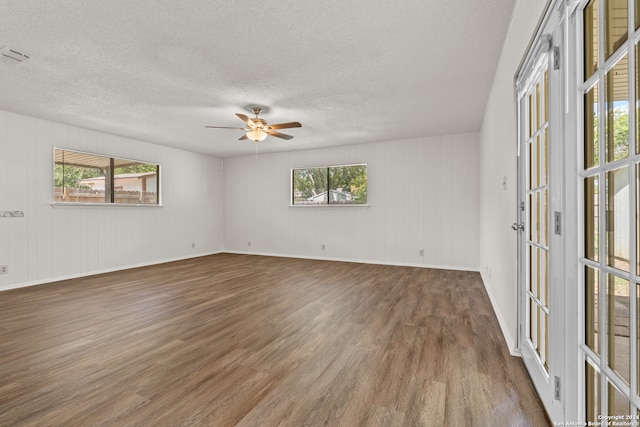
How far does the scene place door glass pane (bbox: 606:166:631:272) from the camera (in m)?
0.88

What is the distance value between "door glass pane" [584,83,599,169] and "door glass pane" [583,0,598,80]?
9 cm

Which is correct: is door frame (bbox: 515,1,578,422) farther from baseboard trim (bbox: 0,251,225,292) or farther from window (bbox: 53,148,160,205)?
window (bbox: 53,148,160,205)

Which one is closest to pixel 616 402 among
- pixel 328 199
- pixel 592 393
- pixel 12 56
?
pixel 592 393

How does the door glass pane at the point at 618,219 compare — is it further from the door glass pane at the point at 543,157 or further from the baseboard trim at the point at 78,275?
the baseboard trim at the point at 78,275

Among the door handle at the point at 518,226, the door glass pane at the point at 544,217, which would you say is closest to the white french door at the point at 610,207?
the door glass pane at the point at 544,217

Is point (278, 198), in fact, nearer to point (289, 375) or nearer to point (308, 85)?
point (308, 85)

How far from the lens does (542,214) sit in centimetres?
174

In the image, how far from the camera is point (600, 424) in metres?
1.04

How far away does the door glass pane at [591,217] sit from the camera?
1076mm

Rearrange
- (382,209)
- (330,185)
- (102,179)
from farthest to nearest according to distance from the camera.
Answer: (330,185) < (382,209) < (102,179)

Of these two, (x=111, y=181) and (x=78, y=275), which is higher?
(x=111, y=181)

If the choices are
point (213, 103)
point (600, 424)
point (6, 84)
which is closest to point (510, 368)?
point (600, 424)

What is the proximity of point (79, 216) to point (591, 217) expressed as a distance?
260 inches

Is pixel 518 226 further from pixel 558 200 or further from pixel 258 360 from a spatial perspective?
pixel 258 360
